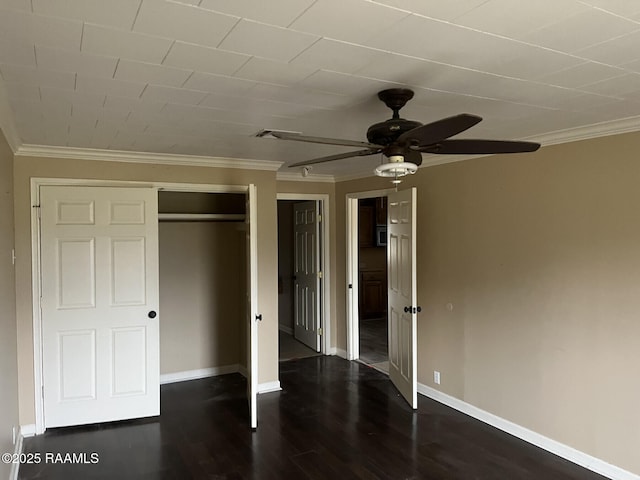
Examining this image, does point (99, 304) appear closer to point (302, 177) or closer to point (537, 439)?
point (302, 177)

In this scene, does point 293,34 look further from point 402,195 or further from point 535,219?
point 402,195

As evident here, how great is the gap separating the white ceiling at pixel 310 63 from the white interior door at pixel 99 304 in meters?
0.99

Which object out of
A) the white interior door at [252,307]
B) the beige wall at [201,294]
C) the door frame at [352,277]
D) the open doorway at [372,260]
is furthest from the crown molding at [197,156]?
the open doorway at [372,260]

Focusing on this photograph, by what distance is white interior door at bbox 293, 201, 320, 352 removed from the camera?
20.6 feet

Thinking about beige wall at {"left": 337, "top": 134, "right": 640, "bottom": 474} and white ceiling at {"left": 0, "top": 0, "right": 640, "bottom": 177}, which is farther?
beige wall at {"left": 337, "top": 134, "right": 640, "bottom": 474}

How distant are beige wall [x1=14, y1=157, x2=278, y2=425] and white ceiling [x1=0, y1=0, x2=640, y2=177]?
849mm

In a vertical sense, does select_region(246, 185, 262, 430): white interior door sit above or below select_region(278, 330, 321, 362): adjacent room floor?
above

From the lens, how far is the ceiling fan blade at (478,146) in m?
2.20

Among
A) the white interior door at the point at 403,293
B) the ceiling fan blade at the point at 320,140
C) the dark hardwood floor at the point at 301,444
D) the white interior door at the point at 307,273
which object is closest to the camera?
the ceiling fan blade at the point at 320,140

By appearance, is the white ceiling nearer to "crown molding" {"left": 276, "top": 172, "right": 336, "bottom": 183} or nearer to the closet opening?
the closet opening

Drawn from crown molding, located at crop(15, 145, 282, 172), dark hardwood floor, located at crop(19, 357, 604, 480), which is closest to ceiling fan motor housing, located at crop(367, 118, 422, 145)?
dark hardwood floor, located at crop(19, 357, 604, 480)

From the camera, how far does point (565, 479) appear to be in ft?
10.2

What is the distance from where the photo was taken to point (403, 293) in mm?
4555

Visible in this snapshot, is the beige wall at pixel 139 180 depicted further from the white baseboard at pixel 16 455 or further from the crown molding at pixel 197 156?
the white baseboard at pixel 16 455
